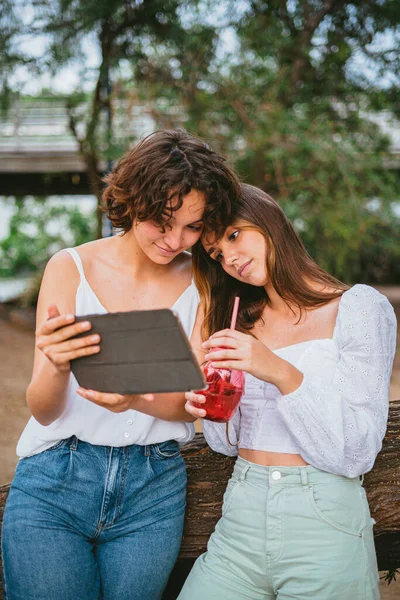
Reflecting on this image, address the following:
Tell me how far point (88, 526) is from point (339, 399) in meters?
0.81

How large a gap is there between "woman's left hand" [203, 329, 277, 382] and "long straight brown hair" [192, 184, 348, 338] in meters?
0.39

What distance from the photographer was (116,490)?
1.96m

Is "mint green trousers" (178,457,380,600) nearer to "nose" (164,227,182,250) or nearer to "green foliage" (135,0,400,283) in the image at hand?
"nose" (164,227,182,250)

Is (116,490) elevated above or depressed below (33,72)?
below

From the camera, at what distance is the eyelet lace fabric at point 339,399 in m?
1.88

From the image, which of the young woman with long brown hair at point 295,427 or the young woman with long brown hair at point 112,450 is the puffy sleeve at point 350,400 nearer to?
the young woman with long brown hair at point 295,427

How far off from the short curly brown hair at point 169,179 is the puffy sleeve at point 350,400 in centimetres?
51

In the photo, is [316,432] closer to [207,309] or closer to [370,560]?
[370,560]

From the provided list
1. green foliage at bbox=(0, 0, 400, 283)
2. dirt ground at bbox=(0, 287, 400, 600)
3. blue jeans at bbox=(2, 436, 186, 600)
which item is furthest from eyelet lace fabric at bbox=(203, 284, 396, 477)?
green foliage at bbox=(0, 0, 400, 283)

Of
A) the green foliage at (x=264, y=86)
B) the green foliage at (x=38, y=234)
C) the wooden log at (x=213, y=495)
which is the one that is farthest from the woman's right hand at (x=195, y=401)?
the green foliage at (x=38, y=234)

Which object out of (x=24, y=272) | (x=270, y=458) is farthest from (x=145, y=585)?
(x=24, y=272)

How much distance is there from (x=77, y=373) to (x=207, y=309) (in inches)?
24.7

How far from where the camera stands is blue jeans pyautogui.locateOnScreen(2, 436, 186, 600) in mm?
1875

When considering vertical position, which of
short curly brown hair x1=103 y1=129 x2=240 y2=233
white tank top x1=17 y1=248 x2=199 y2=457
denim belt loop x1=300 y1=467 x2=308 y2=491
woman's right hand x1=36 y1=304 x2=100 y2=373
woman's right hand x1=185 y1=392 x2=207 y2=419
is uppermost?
short curly brown hair x1=103 y1=129 x2=240 y2=233
